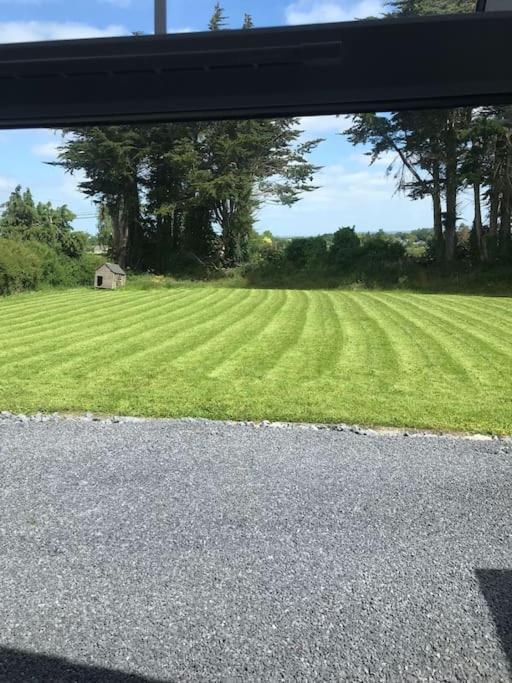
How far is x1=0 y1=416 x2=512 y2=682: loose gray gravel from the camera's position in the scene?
171 cm

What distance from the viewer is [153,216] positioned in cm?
1834

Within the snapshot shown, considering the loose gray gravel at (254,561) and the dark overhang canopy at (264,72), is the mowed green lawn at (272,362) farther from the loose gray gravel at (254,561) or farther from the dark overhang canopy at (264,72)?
the dark overhang canopy at (264,72)

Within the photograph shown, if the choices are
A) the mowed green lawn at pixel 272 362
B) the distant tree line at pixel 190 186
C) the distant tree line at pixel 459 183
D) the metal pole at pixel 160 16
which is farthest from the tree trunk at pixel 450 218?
the metal pole at pixel 160 16

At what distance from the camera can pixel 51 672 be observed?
1.63m

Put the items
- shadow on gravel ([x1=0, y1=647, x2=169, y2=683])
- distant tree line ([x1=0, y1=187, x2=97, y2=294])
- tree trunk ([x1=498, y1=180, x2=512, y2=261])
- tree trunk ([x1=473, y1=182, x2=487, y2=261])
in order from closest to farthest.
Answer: shadow on gravel ([x1=0, y1=647, x2=169, y2=683]), distant tree line ([x1=0, y1=187, x2=97, y2=294]), tree trunk ([x1=498, y1=180, x2=512, y2=261]), tree trunk ([x1=473, y1=182, x2=487, y2=261])

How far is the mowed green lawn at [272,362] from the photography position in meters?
4.79

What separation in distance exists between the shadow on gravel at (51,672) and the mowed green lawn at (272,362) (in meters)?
3.00

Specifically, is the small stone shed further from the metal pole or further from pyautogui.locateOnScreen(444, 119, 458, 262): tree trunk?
the metal pole

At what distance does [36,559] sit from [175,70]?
2.19 meters

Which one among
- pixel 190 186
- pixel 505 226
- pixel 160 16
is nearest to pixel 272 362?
pixel 160 16

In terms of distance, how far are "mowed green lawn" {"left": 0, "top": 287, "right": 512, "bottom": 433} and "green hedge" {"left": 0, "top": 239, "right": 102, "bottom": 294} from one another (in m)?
1.84

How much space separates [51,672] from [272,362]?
16.2ft

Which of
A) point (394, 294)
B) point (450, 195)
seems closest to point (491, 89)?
point (394, 294)

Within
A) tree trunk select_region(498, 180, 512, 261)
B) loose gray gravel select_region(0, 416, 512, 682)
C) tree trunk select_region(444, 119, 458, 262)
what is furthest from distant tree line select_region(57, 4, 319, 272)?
loose gray gravel select_region(0, 416, 512, 682)
